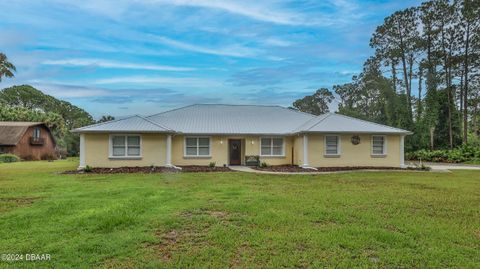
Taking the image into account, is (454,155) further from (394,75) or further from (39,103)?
(39,103)

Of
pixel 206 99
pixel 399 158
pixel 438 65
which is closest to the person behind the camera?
pixel 399 158

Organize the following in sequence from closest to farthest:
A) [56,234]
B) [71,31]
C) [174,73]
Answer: [56,234], [71,31], [174,73]

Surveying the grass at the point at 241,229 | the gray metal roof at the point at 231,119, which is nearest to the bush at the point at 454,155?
the gray metal roof at the point at 231,119

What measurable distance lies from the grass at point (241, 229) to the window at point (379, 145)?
10656 mm

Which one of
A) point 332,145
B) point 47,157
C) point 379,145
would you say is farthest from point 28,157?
point 379,145

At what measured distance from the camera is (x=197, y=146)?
2038 cm

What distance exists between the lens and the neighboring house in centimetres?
3388

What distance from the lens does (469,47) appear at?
95.2ft

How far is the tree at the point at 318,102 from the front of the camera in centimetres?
6112

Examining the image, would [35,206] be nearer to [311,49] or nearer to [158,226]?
[158,226]

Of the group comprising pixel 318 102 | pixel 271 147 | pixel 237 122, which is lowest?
pixel 271 147

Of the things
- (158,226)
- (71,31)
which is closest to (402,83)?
(71,31)

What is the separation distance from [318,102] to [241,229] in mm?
58841

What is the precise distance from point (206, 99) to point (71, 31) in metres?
19.4
